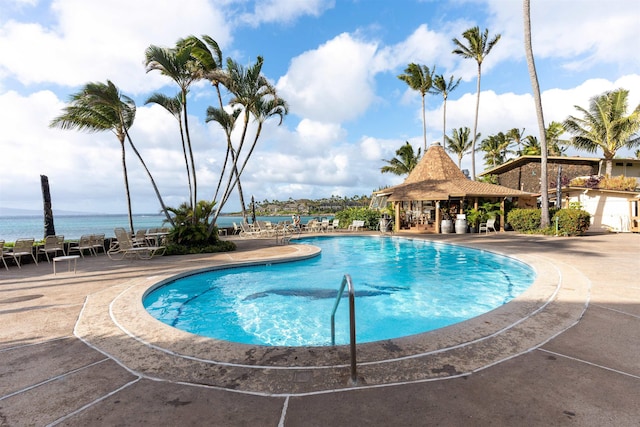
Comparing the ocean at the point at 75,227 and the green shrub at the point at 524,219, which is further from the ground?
the green shrub at the point at 524,219

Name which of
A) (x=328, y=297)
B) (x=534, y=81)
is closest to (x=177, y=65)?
(x=328, y=297)

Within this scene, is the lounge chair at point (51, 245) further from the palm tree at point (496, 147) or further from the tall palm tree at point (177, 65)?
the palm tree at point (496, 147)

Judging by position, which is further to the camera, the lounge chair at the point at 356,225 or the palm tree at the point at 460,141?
the palm tree at the point at 460,141

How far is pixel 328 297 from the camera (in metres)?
7.34

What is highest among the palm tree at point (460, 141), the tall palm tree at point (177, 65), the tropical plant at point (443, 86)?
the tropical plant at point (443, 86)

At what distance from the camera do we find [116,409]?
232cm

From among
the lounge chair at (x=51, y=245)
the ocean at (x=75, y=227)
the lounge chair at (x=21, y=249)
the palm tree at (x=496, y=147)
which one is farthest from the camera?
the ocean at (x=75, y=227)

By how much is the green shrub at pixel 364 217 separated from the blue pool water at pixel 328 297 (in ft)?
35.2

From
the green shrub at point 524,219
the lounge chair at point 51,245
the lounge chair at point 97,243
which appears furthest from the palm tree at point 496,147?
the lounge chair at point 51,245

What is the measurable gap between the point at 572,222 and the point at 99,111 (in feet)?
73.7

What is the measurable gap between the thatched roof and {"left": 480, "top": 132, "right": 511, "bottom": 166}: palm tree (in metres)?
27.9

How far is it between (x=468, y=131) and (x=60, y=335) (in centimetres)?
4425

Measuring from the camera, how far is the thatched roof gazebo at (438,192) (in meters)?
18.2

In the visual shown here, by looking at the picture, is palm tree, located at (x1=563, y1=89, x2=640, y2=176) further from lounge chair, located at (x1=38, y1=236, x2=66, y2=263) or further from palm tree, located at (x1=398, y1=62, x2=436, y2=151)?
lounge chair, located at (x1=38, y1=236, x2=66, y2=263)
